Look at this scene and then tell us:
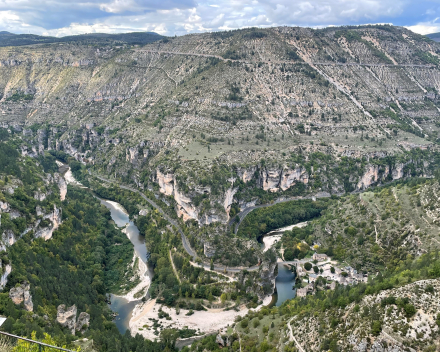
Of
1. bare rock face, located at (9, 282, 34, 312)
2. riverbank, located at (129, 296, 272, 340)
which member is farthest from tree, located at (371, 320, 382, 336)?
bare rock face, located at (9, 282, 34, 312)

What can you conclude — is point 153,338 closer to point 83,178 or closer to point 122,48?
point 83,178

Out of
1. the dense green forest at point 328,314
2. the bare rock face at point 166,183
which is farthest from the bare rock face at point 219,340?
the bare rock face at point 166,183

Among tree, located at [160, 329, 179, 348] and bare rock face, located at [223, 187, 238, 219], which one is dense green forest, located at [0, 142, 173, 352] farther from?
bare rock face, located at [223, 187, 238, 219]

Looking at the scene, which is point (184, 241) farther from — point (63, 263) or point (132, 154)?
point (132, 154)

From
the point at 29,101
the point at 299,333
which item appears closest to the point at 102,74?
the point at 29,101

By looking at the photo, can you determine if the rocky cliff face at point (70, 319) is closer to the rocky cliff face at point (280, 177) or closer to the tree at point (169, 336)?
the tree at point (169, 336)

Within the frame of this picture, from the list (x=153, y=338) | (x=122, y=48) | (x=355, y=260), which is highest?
(x=122, y=48)

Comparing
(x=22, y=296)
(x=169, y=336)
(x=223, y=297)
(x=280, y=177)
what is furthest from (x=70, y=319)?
(x=280, y=177)
